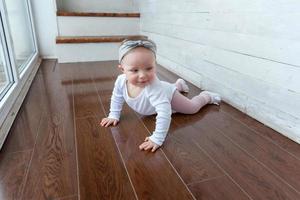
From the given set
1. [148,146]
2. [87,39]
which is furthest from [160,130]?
[87,39]

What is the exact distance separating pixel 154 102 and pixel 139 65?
0.54 ft

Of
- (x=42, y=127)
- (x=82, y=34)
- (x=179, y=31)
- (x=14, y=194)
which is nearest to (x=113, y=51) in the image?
(x=82, y=34)

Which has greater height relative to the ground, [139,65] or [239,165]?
[139,65]

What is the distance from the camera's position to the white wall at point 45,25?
239 cm

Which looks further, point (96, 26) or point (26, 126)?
point (96, 26)

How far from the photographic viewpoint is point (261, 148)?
35.9 inches

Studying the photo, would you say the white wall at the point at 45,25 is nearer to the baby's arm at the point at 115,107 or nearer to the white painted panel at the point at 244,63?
the white painted panel at the point at 244,63

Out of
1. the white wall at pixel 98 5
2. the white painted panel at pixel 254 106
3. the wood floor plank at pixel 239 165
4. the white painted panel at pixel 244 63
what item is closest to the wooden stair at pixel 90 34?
the white wall at pixel 98 5

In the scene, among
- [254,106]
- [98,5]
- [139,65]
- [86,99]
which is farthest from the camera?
[98,5]

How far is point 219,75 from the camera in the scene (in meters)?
1.39

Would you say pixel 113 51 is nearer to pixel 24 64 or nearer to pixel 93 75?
pixel 93 75

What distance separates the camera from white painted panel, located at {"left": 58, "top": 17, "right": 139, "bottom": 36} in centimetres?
241

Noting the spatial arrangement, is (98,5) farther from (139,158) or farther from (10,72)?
(139,158)

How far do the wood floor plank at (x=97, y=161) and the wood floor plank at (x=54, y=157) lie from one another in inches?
1.2
